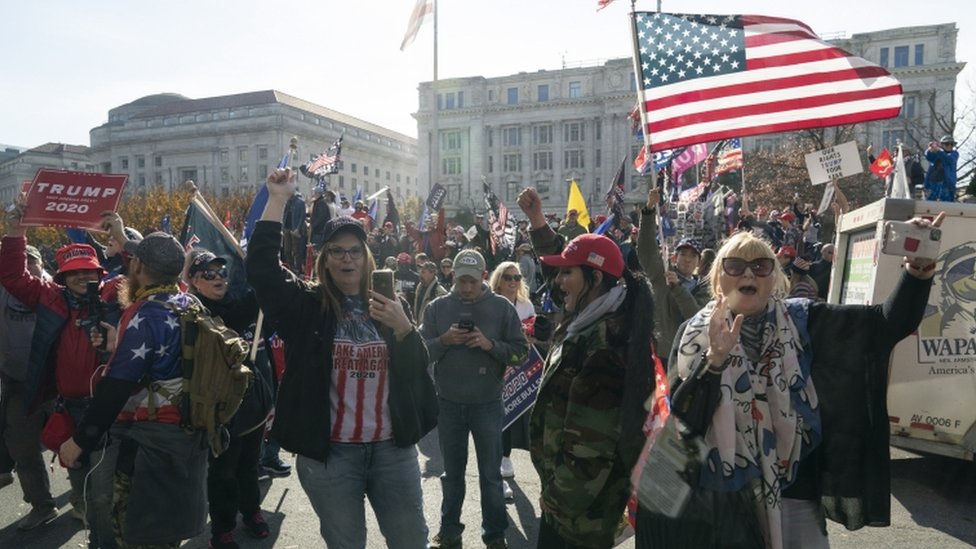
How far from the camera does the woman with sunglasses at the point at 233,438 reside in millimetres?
4785

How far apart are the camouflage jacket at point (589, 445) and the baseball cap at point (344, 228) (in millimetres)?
1134

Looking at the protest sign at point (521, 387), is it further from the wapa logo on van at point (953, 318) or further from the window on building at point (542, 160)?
the window on building at point (542, 160)

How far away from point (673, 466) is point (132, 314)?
2622 millimetres

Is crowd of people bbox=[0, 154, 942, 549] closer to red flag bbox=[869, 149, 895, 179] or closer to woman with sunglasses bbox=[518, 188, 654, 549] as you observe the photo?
woman with sunglasses bbox=[518, 188, 654, 549]

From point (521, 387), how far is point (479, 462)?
54.7 inches

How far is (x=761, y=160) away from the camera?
33281mm

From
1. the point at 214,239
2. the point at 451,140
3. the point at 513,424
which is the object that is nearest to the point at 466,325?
the point at 513,424

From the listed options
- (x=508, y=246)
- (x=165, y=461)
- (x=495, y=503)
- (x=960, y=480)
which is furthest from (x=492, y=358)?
(x=508, y=246)

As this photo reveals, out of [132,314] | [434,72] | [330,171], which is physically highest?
[434,72]

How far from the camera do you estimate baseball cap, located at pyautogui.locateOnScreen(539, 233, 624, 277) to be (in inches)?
128

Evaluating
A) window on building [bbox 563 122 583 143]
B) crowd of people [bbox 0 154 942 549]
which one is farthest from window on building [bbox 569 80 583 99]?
crowd of people [bbox 0 154 942 549]

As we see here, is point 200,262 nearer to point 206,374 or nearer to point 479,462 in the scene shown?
point 206,374

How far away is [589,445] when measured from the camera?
2988 millimetres

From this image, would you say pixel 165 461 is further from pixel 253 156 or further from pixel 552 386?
pixel 253 156
